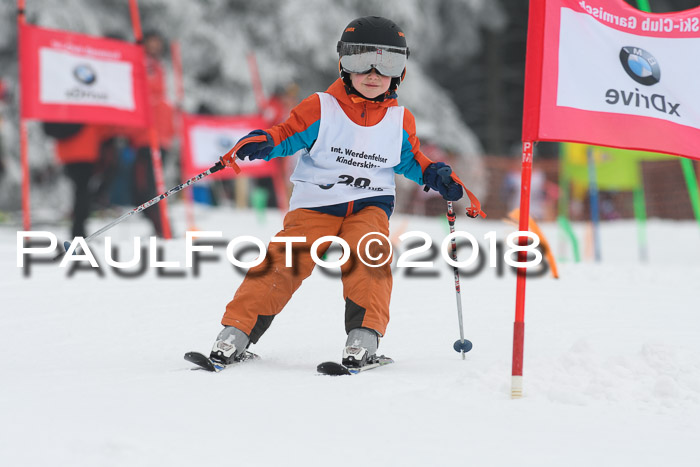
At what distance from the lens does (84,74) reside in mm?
6316

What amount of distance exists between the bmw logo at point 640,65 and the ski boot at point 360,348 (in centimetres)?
128

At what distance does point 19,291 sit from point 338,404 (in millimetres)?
2817

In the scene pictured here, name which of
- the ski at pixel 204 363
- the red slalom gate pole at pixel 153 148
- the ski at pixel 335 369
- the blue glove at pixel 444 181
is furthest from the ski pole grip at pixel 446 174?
the red slalom gate pole at pixel 153 148

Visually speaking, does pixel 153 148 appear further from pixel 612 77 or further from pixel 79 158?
pixel 612 77

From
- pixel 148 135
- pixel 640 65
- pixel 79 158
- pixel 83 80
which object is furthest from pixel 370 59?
pixel 148 135

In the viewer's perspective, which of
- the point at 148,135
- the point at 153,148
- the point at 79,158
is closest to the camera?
the point at 79,158

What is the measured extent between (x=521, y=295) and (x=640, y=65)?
0.95 metres

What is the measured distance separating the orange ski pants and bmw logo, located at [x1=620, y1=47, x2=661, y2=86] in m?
1.03

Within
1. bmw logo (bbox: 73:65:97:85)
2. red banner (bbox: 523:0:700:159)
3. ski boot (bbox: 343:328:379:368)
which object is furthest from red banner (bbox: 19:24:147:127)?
red banner (bbox: 523:0:700:159)

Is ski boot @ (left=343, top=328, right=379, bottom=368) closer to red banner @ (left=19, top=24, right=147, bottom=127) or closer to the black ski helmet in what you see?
the black ski helmet

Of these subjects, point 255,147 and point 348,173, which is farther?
point 348,173

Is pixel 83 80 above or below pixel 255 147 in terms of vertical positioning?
above

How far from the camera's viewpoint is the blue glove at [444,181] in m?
3.07

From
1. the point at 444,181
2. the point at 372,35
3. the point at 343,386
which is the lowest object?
the point at 343,386
